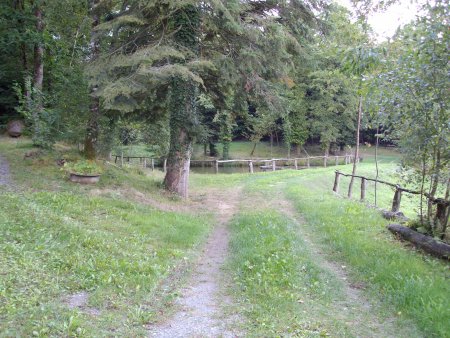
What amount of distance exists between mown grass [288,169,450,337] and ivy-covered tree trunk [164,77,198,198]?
4.53 m

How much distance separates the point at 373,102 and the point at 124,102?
7.02 m

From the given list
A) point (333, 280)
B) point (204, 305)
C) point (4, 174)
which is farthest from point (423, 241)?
point (4, 174)

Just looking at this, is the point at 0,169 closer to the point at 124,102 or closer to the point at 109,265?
the point at 124,102

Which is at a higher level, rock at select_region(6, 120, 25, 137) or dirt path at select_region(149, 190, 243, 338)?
rock at select_region(6, 120, 25, 137)

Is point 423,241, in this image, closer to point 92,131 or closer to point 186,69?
point 186,69

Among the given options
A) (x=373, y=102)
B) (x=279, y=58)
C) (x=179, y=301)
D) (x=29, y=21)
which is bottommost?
(x=179, y=301)

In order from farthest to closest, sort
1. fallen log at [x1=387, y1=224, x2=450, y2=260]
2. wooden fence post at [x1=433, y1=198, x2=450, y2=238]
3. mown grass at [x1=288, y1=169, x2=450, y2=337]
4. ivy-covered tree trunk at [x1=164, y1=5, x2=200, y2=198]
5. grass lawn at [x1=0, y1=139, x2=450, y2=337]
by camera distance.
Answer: ivy-covered tree trunk at [x1=164, y1=5, x2=200, y2=198] < wooden fence post at [x1=433, y1=198, x2=450, y2=238] < fallen log at [x1=387, y1=224, x2=450, y2=260] < mown grass at [x1=288, y1=169, x2=450, y2=337] < grass lawn at [x1=0, y1=139, x2=450, y2=337]

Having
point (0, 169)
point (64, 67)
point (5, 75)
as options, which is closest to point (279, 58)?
point (64, 67)

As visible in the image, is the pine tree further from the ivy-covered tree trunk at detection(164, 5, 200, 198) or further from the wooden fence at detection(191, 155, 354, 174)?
the wooden fence at detection(191, 155, 354, 174)

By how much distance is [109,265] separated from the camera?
17.7ft

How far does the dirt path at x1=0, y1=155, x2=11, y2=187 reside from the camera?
10303 mm

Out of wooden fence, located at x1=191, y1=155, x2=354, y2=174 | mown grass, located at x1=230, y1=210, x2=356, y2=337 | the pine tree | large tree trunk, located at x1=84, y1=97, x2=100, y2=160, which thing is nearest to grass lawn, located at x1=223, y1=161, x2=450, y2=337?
mown grass, located at x1=230, y1=210, x2=356, y2=337

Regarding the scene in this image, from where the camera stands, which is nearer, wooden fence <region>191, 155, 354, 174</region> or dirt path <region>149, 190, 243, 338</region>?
dirt path <region>149, 190, 243, 338</region>

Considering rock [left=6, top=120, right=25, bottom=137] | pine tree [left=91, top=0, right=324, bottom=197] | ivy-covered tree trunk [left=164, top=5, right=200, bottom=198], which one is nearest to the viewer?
pine tree [left=91, top=0, right=324, bottom=197]
